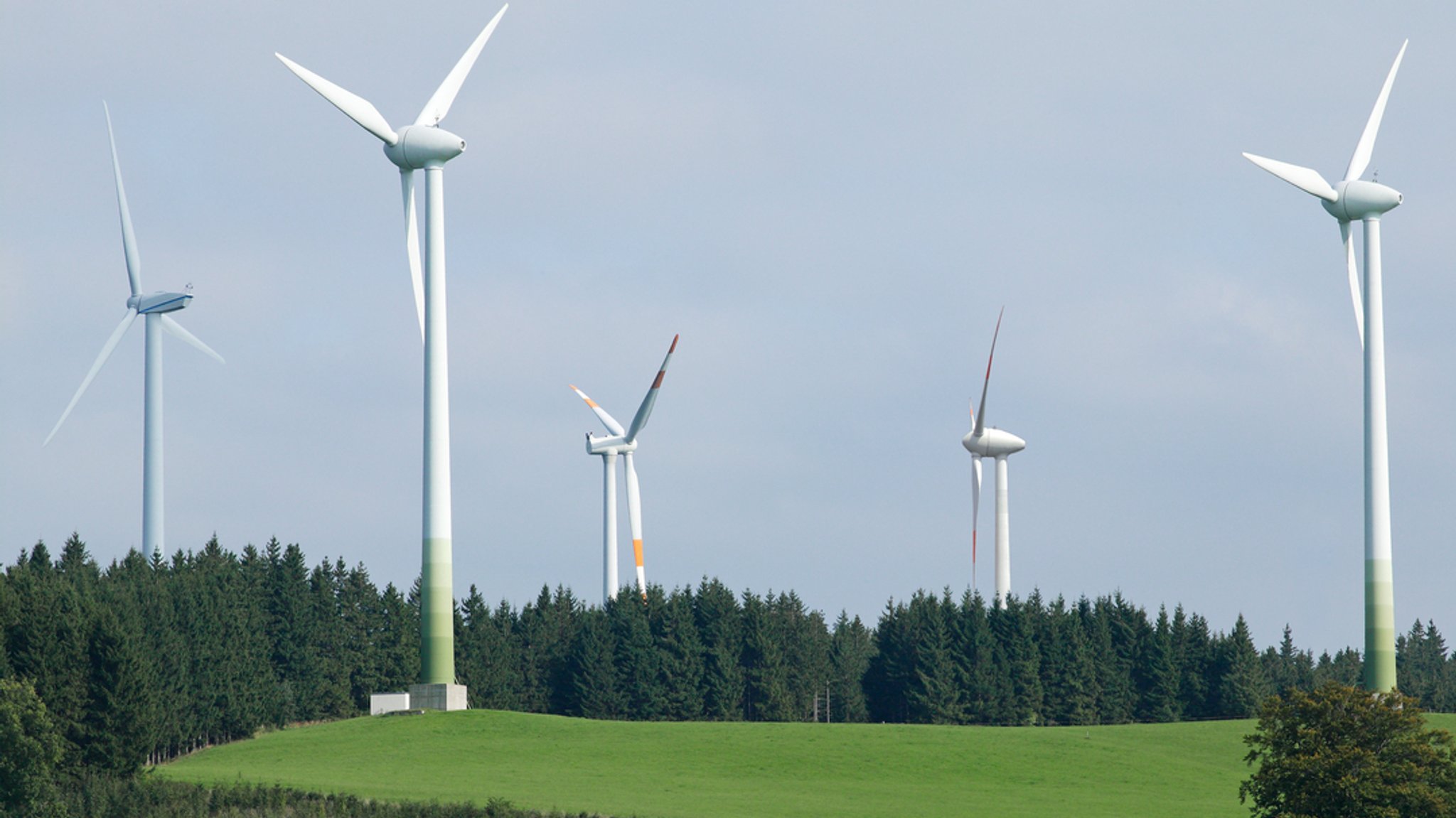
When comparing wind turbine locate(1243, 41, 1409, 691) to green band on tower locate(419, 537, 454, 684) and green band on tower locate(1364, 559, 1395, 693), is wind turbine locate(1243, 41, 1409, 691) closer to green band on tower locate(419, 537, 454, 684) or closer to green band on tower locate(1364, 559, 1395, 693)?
green band on tower locate(1364, 559, 1395, 693)

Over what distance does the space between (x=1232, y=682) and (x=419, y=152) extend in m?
73.0

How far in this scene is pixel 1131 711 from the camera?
5266 inches

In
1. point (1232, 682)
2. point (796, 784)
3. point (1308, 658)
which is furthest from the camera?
point (1308, 658)

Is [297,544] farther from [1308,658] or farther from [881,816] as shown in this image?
[1308,658]

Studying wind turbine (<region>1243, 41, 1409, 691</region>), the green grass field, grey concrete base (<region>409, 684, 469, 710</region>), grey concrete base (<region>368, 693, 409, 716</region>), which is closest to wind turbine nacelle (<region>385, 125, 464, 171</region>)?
grey concrete base (<region>409, 684, 469, 710</region>)

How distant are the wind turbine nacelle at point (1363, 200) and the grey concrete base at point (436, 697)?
Result: 189ft

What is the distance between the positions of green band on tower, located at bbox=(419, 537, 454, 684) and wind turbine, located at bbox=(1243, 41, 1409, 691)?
49.5 m

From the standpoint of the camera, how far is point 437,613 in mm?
94688

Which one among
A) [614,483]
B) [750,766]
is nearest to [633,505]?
[614,483]

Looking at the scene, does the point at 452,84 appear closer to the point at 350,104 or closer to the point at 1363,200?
the point at 350,104

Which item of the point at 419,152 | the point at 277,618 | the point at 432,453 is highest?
the point at 419,152

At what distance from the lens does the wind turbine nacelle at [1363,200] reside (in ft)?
333

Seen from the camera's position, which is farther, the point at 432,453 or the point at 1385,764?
the point at 432,453

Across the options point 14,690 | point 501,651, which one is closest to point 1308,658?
point 501,651
